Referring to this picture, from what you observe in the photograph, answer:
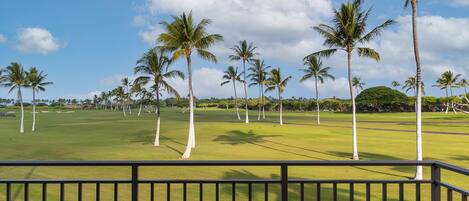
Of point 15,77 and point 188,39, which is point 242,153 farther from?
point 15,77

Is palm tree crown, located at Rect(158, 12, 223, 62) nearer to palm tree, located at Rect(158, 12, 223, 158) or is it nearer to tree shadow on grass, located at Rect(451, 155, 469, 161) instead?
palm tree, located at Rect(158, 12, 223, 158)

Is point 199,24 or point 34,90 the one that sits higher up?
point 199,24

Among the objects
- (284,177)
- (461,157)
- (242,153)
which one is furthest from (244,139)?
(284,177)

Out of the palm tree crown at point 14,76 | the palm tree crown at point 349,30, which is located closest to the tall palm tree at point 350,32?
the palm tree crown at point 349,30

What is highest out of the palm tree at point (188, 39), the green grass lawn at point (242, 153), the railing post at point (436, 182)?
the palm tree at point (188, 39)

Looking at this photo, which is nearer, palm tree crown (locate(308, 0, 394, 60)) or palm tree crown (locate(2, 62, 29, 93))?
palm tree crown (locate(308, 0, 394, 60))

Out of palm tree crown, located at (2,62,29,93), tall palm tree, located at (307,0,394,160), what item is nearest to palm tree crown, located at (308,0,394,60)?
tall palm tree, located at (307,0,394,160)

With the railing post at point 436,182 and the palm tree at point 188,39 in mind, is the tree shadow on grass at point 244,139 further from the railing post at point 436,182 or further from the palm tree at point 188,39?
the railing post at point 436,182

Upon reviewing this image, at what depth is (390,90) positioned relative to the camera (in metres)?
131

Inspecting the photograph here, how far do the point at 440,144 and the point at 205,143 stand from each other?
19068mm

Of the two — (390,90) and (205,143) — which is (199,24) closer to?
(205,143)

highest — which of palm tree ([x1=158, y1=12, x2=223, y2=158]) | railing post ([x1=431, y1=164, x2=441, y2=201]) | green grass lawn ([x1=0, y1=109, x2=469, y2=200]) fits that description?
palm tree ([x1=158, y1=12, x2=223, y2=158])

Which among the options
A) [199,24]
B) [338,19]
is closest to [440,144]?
[338,19]

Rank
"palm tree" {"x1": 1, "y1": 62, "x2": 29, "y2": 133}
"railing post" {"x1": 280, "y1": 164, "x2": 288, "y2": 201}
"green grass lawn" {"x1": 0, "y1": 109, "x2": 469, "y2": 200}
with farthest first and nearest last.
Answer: "palm tree" {"x1": 1, "y1": 62, "x2": 29, "y2": 133} → "green grass lawn" {"x1": 0, "y1": 109, "x2": 469, "y2": 200} → "railing post" {"x1": 280, "y1": 164, "x2": 288, "y2": 201}
